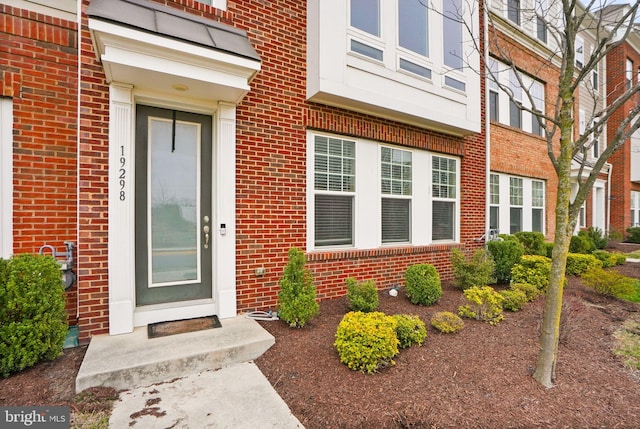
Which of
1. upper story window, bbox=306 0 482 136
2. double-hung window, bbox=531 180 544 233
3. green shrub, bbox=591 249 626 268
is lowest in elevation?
green shrub, bbox=591 249 626 268

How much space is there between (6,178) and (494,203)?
9413mm

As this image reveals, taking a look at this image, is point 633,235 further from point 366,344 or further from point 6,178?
point 6,178

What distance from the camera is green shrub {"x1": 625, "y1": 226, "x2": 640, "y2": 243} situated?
13.9 metres

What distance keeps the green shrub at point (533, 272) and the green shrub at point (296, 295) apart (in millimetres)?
4324

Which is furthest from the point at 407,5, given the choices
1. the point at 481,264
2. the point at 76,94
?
Result: the point at 76,94

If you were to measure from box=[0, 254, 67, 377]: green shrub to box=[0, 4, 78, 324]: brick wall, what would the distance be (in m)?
0.68

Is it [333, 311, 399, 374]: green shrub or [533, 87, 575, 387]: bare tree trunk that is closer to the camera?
[533, 87, 575, 387]: bare tree trunk

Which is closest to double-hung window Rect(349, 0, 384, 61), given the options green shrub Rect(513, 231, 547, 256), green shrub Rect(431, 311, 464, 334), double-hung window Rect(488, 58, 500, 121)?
green shrub Rect(431, 311, 464, 334)

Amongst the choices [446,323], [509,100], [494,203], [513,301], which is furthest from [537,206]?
[446,323]

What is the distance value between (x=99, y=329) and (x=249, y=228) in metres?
1.99

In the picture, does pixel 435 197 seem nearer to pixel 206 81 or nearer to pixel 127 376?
pixel 206 81

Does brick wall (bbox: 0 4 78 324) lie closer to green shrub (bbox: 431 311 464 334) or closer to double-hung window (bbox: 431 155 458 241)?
green shrub (bbox: 431 311 464 334)

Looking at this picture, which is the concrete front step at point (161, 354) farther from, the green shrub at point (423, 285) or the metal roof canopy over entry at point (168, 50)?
the metal roof canopy over entry at point (168, 50)

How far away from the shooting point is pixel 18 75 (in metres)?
3.26
